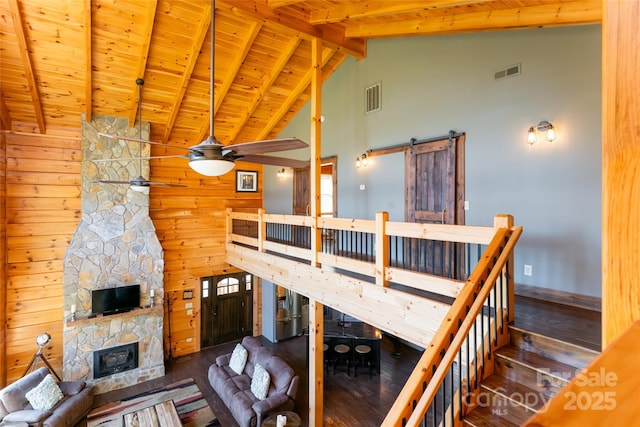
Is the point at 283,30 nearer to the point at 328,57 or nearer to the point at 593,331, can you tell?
the point at 328,57

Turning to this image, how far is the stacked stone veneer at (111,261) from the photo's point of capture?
650cm

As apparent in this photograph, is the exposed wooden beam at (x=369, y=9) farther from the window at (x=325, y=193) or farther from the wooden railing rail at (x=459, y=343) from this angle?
the window at (x=325, y=193)

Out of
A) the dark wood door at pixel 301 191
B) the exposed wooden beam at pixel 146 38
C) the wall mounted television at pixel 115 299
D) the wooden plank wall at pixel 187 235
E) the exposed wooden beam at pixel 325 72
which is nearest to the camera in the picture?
the exposed wooden beam at pixel 146 38

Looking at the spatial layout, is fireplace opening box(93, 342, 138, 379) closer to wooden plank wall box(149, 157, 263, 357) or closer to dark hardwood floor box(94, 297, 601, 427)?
dark hardwood floor box(94, 297, 601, 427)

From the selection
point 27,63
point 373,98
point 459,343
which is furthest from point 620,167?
point 27,63

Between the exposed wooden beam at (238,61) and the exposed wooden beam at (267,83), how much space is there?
68 cm

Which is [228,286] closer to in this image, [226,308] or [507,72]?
[226,308]

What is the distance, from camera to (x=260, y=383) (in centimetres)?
566

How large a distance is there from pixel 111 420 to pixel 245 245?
4.15 m

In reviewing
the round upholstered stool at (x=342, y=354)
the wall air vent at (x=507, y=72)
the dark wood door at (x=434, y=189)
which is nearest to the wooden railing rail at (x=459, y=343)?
the dark wood door at (x=434, y=189)

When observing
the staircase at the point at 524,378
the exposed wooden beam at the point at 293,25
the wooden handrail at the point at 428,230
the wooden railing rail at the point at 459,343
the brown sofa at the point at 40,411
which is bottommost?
the brown sofa at the point at 40,411

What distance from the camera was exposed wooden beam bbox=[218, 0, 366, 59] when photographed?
4.62m

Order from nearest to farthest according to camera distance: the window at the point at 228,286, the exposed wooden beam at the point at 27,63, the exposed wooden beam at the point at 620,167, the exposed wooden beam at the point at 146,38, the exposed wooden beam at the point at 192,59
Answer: the exposed wooden beam at the point at 620,167 < the exposed wooden beam at the point at 27,63 < the exposed wooden beam at the point at 146,38 < the exposed wooden beam at the point at 192,59 < the window at the point at 228,286

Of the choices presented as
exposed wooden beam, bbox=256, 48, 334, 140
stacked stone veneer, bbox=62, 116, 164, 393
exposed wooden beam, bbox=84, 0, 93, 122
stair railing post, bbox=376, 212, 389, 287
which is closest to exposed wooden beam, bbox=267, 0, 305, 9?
exposed wooden beam, bbox=256, 48, 334, 140
